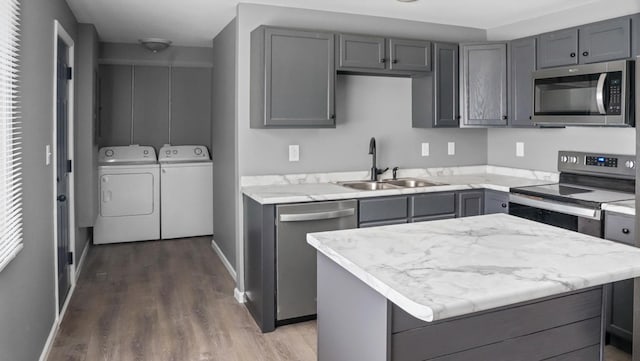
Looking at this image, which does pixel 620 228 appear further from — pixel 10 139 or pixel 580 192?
pixel 10 139

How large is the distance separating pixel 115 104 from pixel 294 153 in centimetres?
326

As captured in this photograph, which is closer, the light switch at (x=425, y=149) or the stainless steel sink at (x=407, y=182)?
the stainless steel sink at (x=407, y=182)

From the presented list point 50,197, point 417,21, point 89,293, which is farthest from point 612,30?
point 89,293

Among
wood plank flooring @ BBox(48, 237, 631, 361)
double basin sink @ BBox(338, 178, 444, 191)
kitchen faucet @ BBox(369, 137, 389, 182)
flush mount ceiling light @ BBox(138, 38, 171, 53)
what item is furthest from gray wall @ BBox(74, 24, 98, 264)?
kitchen faucet @ BBox(369, 137, 389, 182)

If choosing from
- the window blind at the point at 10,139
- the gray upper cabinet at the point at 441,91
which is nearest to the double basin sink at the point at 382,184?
the gray upper cabinet at the point at 441,91

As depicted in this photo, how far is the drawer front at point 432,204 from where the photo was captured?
3.64 meters

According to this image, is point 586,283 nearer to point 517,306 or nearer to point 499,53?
point 517,306

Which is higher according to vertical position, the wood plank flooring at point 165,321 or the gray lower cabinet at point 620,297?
the gray lower cabinet at point 620,297

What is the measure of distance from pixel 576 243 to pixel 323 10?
2732 millimetres

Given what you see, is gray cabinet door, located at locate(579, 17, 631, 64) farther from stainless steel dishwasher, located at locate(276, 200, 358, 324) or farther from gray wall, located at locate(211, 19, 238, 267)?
gray wall, located at locate(211, 19, 238, 267)

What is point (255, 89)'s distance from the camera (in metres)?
3.62

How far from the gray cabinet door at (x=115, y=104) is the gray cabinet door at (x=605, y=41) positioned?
4.99m

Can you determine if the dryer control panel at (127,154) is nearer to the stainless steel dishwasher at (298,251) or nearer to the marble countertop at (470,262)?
the stainless steel dishwasher at (298,251)

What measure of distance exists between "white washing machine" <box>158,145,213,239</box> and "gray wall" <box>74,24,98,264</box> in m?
1.13
